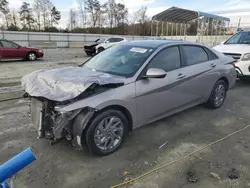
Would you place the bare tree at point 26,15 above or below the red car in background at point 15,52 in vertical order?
above

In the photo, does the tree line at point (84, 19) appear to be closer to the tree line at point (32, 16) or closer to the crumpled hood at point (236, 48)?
the tree line at point (32, 16)

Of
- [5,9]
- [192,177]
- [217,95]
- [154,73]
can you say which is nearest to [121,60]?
[154,73]

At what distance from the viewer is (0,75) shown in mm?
9430

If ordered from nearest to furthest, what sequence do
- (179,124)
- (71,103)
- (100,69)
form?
1. (71,103)
2. (100,69)
3. (179,124)

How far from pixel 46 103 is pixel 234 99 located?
5.20 meters

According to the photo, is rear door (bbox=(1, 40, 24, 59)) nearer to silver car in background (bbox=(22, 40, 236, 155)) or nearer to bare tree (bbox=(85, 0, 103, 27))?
silver car in background (bbox=(22, 40, 236, 155))

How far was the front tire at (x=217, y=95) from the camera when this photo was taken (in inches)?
202

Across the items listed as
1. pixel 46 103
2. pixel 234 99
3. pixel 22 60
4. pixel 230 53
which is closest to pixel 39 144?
pixel 46 103

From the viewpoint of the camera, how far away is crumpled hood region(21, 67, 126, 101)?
2926 mm

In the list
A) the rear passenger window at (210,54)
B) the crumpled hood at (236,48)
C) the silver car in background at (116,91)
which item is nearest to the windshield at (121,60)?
the silver car in background at (116,91)

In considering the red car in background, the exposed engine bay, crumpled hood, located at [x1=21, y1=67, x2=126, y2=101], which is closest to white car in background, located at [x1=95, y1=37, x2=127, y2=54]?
the red car in background

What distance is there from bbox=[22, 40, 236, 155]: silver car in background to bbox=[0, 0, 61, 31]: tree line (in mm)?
36892

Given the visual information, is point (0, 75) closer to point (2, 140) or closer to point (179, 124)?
point (2, 140)

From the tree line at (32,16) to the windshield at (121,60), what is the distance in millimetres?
36512
